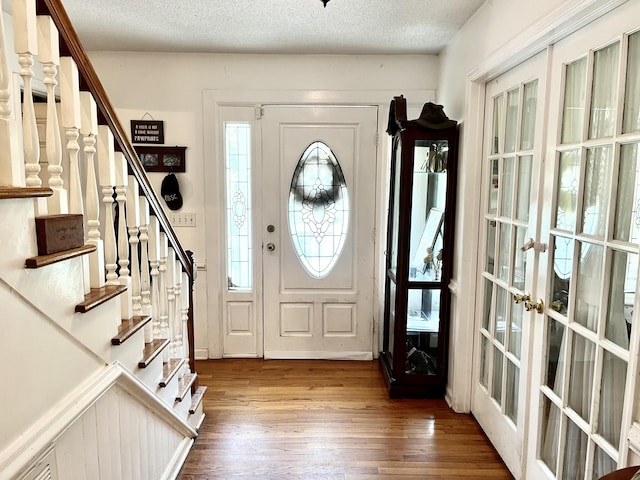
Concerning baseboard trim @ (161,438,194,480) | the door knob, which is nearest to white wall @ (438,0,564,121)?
the door knob

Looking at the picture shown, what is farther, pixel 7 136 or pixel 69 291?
pixel 69 291

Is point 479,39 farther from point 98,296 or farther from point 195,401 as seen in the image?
point 195,401

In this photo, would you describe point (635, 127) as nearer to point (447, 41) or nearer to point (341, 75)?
point (447, 41)

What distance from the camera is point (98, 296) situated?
137cm

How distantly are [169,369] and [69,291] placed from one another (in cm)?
91

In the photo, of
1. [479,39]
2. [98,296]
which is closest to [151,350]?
[98,296]

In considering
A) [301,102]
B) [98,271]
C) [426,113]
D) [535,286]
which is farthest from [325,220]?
[98,271]

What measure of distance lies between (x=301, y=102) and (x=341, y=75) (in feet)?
1.17

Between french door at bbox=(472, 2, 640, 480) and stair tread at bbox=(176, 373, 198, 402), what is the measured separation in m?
1.63

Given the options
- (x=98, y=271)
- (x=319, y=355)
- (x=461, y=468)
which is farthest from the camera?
(x=319, y=355)

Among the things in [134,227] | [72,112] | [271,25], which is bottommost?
[134,227]

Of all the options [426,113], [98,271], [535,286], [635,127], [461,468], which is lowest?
[461,468]

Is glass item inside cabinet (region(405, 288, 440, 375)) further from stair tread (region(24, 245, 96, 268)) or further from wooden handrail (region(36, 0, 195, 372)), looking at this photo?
stair tread (region(24, 245, 96, 268))

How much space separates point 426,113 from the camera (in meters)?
2.62
